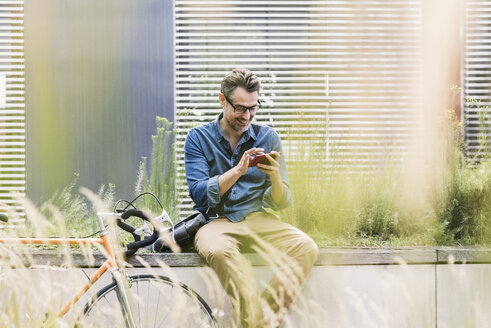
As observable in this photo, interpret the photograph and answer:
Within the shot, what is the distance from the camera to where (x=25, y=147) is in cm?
457

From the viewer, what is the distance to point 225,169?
2910 millimetres

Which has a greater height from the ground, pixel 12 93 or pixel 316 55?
pixel 316 55

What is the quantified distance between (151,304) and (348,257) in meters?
1.19

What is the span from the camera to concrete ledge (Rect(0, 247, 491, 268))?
284 cm

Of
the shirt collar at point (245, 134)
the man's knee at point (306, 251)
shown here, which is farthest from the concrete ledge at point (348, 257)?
the shirt collar at point (245, 134)

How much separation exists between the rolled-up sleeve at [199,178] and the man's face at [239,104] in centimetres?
25

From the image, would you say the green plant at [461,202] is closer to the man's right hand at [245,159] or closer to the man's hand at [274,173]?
the man's hand at [274,173]

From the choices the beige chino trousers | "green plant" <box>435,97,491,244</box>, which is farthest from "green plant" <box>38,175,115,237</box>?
"green plant" <box>435,97,491,244</box>

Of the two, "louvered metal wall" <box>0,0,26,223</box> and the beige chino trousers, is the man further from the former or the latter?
"louvered metal wall" <box>0,0,26,223</box>

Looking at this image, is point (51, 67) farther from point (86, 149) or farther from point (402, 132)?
point (402, 132)

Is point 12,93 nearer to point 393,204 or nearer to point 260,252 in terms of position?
point 260,252

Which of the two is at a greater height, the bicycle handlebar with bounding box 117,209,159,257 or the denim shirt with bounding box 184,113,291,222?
the denim shirt with bounding box 184,113,291,222

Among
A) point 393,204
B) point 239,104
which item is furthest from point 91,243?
point 393,204

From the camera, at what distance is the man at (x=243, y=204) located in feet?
8.24
